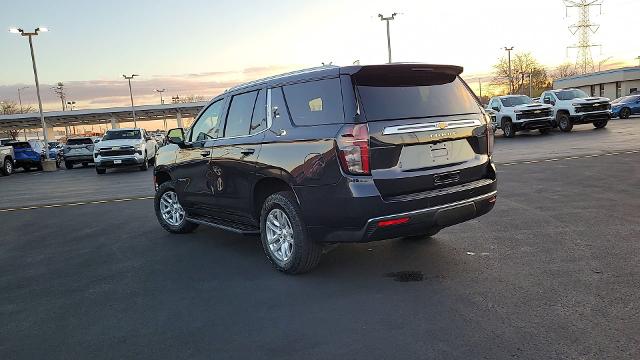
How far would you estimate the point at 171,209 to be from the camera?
7.65 meters

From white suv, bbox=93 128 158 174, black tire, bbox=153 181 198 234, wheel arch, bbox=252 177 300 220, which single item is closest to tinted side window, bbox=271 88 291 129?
wheel arch, bbox=252 177 300 220

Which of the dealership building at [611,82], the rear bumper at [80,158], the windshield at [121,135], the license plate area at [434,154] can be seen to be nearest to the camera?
the license plate area at [434,154]

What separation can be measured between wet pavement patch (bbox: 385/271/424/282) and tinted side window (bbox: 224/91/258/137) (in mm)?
2159

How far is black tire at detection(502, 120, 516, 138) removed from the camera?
2475cm

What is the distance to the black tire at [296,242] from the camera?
486cm

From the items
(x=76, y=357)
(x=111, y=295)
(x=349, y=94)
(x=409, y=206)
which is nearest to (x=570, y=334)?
(x=409, y=206)

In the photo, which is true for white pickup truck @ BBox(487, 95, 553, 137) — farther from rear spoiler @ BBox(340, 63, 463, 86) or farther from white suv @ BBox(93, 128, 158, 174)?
rear spoiler @ BBox(340, 63, 463, 86)

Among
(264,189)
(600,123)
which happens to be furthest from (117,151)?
(600,123)

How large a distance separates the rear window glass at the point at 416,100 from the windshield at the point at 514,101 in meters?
21.7

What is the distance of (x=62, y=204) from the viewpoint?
38.9ft

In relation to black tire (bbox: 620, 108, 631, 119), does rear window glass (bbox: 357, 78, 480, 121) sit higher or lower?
higher

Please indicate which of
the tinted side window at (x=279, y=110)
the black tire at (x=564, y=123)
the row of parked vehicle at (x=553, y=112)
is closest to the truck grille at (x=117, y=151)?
the row of parked vehicle at (x=553, y=112)

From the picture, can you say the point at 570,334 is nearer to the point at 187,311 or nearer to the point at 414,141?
the point at 414,141

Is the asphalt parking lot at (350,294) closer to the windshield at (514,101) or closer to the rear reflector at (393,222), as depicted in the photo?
the rear reflector at (393,222)
